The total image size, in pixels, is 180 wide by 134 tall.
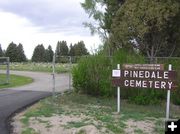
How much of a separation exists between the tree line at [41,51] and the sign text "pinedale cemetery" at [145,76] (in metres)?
78.4

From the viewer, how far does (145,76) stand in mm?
14398

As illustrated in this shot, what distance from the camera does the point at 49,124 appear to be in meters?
11.1

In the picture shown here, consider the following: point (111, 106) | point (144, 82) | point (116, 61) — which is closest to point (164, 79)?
point (144, 82)

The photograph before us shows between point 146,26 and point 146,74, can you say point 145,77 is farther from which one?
point 146,26

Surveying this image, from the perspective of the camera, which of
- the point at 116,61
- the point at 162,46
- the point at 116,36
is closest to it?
the point at 116,61

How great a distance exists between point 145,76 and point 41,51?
93141 mm

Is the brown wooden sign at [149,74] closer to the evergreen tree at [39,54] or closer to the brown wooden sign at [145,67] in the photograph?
the brown wooden sign at [145,67]

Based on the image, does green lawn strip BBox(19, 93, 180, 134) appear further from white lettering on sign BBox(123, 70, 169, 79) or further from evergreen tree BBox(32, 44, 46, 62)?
evergreen tree BBox(32, 44, 46, 62)

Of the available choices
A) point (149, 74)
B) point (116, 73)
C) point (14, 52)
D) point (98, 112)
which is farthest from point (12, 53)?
point (98, 112)

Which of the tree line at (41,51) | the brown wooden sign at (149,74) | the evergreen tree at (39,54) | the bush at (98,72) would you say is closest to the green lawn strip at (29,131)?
the brown wooden sign at (149,74)

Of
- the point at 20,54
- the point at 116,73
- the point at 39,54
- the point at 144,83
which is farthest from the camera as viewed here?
the point at 39,54

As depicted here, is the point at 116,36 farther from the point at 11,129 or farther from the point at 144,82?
the point at 11,129

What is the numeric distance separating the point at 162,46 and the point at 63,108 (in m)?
11.8

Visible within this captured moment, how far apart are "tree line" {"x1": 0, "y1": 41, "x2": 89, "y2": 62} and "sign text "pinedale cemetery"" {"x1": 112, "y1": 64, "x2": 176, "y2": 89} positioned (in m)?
78.4
